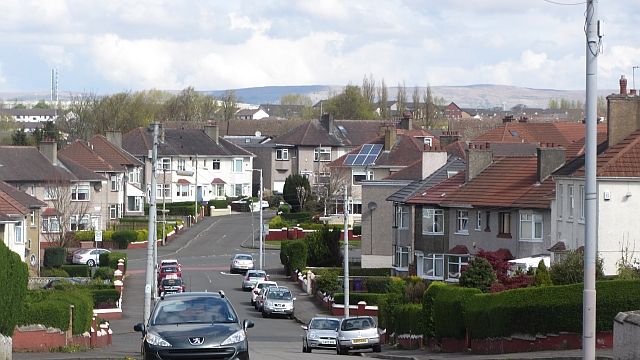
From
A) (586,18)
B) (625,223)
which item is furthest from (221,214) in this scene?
(586,18)

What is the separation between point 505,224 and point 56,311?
2708 centimetres

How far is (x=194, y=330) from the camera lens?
23.2 meters

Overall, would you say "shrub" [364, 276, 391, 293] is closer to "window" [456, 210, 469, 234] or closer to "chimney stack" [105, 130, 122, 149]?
"window" [456, 210, 469, 234]

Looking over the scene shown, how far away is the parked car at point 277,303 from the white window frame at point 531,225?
37.4ft

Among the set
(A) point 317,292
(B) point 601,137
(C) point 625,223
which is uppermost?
(B) point 601,137

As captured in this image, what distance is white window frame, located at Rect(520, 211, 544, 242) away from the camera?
60.8 metres

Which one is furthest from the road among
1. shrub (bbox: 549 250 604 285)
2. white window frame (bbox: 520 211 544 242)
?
white window frame (bbox: 520 211 544 242)

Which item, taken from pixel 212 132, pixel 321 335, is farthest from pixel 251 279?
pixel 212 132

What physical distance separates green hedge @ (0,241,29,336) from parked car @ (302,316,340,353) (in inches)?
572

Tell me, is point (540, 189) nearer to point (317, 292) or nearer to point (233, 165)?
point (317, 292)

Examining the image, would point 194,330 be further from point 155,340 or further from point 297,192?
point 297,192

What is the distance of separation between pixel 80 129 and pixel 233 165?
1231 inches

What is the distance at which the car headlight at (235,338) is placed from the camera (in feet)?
75.2

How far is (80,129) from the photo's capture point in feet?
527
